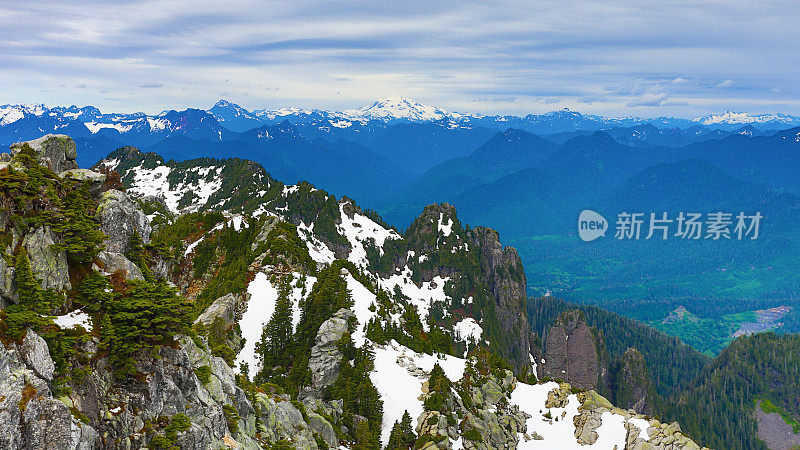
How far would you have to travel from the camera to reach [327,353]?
5450cm

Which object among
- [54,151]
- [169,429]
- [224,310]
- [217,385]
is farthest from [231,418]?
[224,310]

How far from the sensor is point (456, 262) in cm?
18900

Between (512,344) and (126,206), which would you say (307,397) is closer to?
(126,206)

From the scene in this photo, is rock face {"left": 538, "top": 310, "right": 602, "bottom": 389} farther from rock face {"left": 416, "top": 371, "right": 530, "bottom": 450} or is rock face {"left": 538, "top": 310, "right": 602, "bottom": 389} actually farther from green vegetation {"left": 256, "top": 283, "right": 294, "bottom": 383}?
green vegetation {"left": 256, "top": 283, "right": 294, "bottom": 383}

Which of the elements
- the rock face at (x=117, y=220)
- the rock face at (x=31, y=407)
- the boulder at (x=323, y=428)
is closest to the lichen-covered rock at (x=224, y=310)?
the boulder at (x=323, y=428)

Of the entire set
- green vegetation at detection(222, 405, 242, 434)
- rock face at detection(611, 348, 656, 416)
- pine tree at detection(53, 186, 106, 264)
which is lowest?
rock face at detection(611, 348, 656, 416)

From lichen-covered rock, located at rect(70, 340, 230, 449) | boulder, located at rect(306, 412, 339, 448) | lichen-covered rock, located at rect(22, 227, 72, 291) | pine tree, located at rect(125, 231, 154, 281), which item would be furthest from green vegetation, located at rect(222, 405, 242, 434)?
boulder, located at rect(306, 412, 339, 448)

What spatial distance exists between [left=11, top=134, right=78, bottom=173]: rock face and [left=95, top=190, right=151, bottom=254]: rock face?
16.2 feet

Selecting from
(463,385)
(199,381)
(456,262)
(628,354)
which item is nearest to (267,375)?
(463,385)

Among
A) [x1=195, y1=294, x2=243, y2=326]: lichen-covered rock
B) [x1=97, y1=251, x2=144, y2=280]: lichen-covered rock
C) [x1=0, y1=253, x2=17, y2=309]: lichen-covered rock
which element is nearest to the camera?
[x1=0, y1=253, x2=17, y2=309]: lichen-covered rock

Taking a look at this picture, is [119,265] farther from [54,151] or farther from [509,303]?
[509,303]

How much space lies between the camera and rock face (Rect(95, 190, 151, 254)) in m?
26.8

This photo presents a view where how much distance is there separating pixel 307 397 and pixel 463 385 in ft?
66.3

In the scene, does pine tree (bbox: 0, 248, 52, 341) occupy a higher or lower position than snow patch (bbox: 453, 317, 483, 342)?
higher
